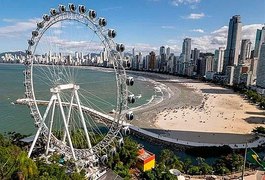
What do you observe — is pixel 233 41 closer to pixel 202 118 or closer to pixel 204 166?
pixel 202 118

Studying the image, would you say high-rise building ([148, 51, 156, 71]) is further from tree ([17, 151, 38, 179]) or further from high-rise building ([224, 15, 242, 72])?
tree ([17, 151, 38, 179])

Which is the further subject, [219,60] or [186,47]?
[186,47]

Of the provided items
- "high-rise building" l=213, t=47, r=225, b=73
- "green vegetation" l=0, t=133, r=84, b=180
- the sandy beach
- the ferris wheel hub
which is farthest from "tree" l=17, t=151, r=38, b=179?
"high-rise building" l=213, t=47, r=225, b=73

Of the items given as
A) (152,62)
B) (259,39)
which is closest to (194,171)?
(259,39)

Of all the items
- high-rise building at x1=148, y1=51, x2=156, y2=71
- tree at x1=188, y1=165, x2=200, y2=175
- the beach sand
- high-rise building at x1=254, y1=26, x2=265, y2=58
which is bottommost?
the beach sand

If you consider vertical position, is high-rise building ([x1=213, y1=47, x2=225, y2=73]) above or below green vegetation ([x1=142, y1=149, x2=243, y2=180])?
above

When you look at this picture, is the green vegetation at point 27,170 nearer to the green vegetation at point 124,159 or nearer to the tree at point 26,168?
the tree at point 26,168
